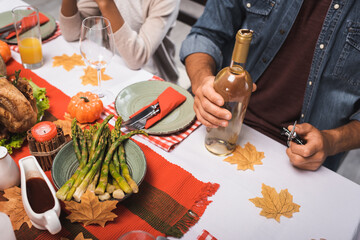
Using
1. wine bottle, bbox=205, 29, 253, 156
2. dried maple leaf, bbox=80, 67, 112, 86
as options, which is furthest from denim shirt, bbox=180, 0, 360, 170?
wine bottle, bbox=205, 29, 253, 156

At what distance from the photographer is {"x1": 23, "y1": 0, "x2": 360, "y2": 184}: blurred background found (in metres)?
2.26

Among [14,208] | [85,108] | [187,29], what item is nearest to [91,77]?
[85,108]

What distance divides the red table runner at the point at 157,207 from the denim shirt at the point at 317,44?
0.62 metres

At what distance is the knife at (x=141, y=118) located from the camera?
107 cm

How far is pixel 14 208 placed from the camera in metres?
0.80

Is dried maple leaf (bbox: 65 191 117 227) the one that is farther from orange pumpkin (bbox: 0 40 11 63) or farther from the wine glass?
orange pumpkin (bbox: 0 40 11 63)

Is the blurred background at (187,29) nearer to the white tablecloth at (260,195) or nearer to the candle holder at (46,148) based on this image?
the white tablecloth at (260,195)

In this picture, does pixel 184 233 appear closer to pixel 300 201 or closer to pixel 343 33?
pixel 300 201

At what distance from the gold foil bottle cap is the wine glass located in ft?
1.83

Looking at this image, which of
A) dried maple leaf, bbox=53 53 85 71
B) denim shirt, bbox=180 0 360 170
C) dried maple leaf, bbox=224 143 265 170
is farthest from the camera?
dried maple leaf, bbox=53 53 85 71

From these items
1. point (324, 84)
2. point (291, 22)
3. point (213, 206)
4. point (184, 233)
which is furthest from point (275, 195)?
point (291, 22)

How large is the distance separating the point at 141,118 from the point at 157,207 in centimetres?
34

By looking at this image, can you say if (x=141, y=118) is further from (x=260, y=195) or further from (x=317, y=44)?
(x=317, y=44)

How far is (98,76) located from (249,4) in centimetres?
71
